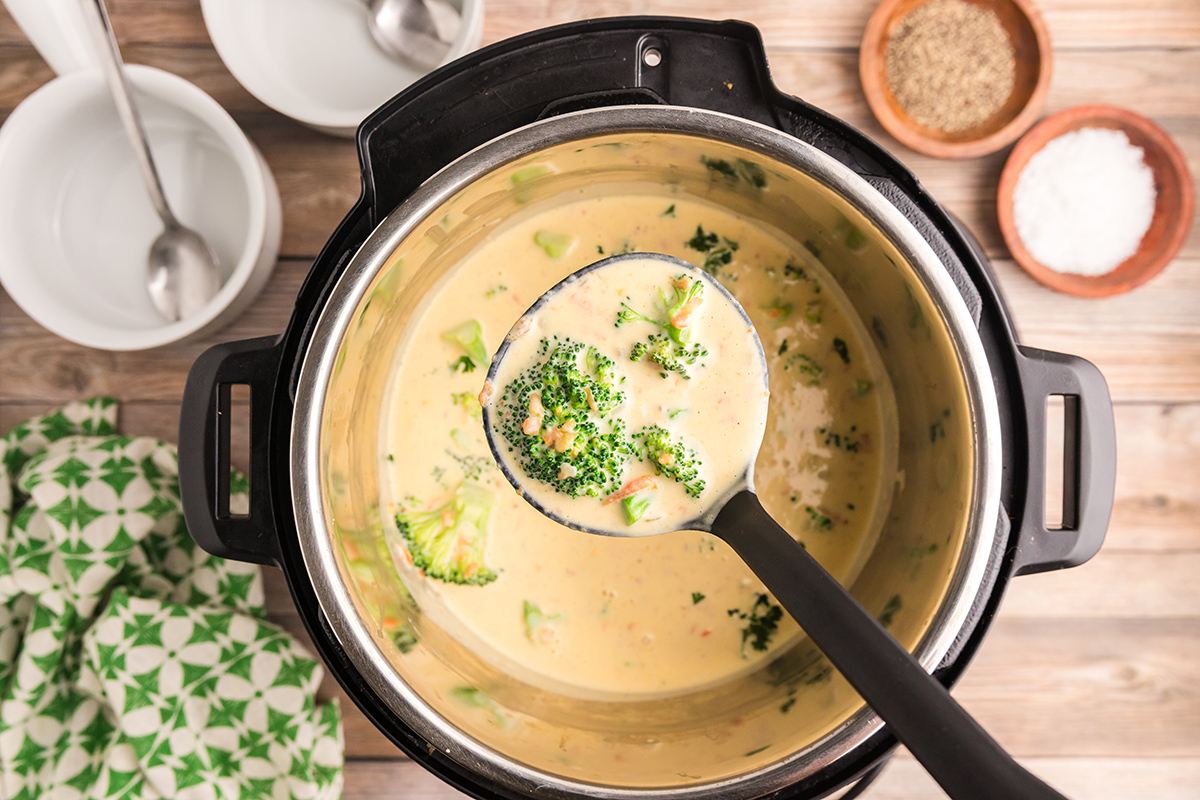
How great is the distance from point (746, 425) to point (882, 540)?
348mm

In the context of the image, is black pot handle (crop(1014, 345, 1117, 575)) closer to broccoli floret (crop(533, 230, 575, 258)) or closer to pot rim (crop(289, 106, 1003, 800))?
pot rim (crop(289, 106, 1003, 800))

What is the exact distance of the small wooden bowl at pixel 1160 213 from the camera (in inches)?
47.8

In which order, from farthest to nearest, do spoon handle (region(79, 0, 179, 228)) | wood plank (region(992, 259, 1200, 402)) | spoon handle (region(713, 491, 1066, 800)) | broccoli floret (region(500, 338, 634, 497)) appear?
wood plank (region(992, 259, 1200, 402)) < spoon handle (region(79, 0, 179, 228)) < broccoli floret (region(500, 338, 634, 497)) < spoon handle (region(713, 491, 1066, 800))

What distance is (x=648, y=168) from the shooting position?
998mm

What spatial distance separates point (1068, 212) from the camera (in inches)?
49.4

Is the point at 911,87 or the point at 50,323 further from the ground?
the point at 911,87

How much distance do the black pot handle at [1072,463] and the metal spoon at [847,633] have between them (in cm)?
31

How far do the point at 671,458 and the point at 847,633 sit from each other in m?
0.26

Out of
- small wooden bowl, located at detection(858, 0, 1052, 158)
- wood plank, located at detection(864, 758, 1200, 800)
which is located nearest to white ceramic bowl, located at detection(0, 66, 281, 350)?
small wooden bowl, located at detection(858, 0, 1052, 158)

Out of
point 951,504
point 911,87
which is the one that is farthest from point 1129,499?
point 911,87

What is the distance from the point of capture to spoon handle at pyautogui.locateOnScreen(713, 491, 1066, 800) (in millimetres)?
526

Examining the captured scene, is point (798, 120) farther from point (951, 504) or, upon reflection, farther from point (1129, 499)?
point (1129, 499)

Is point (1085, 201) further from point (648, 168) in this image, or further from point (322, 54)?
point (322, 54)

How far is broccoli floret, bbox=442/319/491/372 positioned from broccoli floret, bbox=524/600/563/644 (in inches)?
13.4
